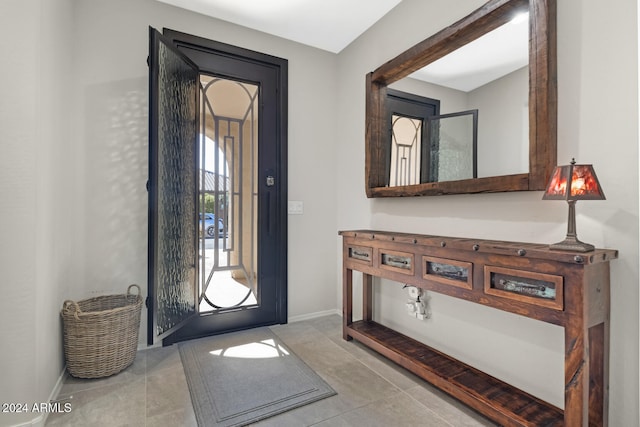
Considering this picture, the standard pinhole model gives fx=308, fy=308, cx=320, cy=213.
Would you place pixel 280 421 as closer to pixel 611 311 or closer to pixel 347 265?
pixel 347 265

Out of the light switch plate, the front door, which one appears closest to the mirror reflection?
the light switch plate

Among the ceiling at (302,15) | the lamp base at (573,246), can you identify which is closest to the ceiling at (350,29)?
the ceiling at (302,15)

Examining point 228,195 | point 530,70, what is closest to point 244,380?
point 228,195

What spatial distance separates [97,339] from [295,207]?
66.3 inches

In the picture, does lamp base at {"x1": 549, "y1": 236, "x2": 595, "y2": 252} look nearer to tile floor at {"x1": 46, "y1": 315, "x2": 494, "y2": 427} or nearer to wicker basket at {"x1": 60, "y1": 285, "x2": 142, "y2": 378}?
tile floor at {"x1": 46, "y1": 315, "x2": 494, "y2": 427}

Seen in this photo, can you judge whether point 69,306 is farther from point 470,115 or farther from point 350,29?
point 350,29

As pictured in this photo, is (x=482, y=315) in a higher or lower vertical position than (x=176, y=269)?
lower

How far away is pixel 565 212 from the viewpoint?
4.52ft

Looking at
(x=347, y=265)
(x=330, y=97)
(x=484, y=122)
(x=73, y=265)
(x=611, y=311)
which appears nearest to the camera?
A: (x=611, y=311)

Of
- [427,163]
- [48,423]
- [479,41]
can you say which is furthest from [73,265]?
[479,41]

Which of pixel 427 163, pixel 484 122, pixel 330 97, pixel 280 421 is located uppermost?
pixel 330 97

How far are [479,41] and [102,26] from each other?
244 cm

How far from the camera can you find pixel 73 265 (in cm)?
204

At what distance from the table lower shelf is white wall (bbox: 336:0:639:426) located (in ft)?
0.23
